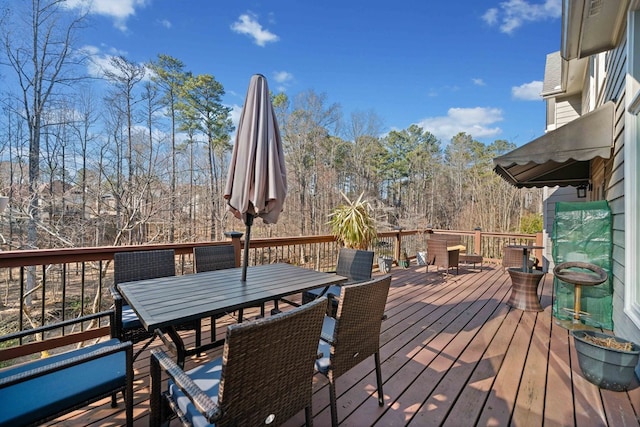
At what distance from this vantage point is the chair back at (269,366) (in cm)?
108

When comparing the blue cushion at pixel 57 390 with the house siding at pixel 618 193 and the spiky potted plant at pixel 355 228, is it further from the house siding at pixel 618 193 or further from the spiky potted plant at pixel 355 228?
the spiky potted plant at pixel 355 228

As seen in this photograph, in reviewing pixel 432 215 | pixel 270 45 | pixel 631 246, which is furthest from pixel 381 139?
pixel 631 246

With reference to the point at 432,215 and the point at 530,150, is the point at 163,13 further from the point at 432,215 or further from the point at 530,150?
the point at 432,215

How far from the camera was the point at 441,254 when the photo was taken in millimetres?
5859

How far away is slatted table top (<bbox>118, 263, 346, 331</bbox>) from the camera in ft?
5.49

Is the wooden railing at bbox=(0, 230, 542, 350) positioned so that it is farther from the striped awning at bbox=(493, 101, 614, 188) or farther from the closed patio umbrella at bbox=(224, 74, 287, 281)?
the striped awning at bbox=(493, 101, 614, 188)

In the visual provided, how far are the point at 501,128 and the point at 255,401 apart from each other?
22608 mm

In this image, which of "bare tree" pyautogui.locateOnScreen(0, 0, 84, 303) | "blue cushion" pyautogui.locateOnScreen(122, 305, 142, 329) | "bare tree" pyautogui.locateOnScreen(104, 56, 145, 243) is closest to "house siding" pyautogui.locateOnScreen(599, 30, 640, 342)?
"blue cushion" pyautogui.locateOnScreen(122, 305, 142, 329)

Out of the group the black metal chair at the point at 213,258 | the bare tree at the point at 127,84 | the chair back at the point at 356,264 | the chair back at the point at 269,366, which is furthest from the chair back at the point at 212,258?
the bare tree at the point at 127,84

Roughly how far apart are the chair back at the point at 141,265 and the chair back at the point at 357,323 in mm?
1875

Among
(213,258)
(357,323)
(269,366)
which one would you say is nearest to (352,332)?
(357,323)

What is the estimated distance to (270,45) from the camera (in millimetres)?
13281

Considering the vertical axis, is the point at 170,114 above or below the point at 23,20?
below

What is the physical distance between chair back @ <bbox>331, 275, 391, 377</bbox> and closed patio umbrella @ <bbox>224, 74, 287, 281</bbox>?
1041 mm
